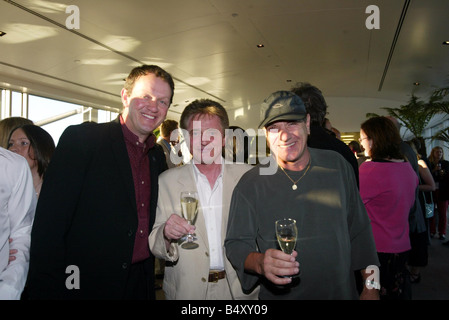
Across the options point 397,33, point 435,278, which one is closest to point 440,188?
point 435,278

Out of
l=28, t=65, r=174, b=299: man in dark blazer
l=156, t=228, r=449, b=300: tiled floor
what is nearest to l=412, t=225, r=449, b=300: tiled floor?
l=156, t=228, r=449, b=300: tiled floor

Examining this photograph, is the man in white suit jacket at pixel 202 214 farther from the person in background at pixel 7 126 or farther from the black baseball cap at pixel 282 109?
the person in background at pixel 7 126

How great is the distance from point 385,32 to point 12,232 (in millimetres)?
9166

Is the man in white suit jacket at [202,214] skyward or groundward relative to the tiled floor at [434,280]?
skyward

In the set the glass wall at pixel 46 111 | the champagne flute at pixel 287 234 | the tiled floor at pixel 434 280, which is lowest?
the tiled floor at pixel 434 280

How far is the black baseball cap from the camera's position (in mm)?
1587

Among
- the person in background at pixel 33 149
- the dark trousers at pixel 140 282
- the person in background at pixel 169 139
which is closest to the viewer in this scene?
the dark trousers at pixel 140 282

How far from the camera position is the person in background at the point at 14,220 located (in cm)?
141

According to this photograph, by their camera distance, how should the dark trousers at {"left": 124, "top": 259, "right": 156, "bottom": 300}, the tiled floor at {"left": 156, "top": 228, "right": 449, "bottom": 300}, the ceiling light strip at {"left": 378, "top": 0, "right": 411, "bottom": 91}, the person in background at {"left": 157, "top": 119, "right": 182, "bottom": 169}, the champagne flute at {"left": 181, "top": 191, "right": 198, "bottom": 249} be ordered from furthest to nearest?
the ceiling light strip at {"left": 378, "top": 0, "right": 411, "bottom": 91}
the person in background at {"left": 157, "top": 119, "right": 182, "bottom": 169}
the tiled floor at {"left": 156, "top": 228, "right": 449, "bottom": 300}
the dark trousers at {"left": 124, "top": 259, "right": 156, "bottom": 300}
the champagne flute at {"left": 181, "top": 191, "right": 198, "bottom": 249}

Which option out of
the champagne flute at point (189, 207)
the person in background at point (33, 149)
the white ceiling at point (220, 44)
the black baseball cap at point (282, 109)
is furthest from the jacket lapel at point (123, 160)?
the white ceiling at point (220, 44)

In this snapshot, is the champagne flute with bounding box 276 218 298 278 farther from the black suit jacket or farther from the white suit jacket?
the black suit jacket

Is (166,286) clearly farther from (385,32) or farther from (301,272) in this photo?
(385,32)

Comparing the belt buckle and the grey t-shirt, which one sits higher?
the grey t-shirt

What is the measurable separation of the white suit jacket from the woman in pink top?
1310 millimetres
